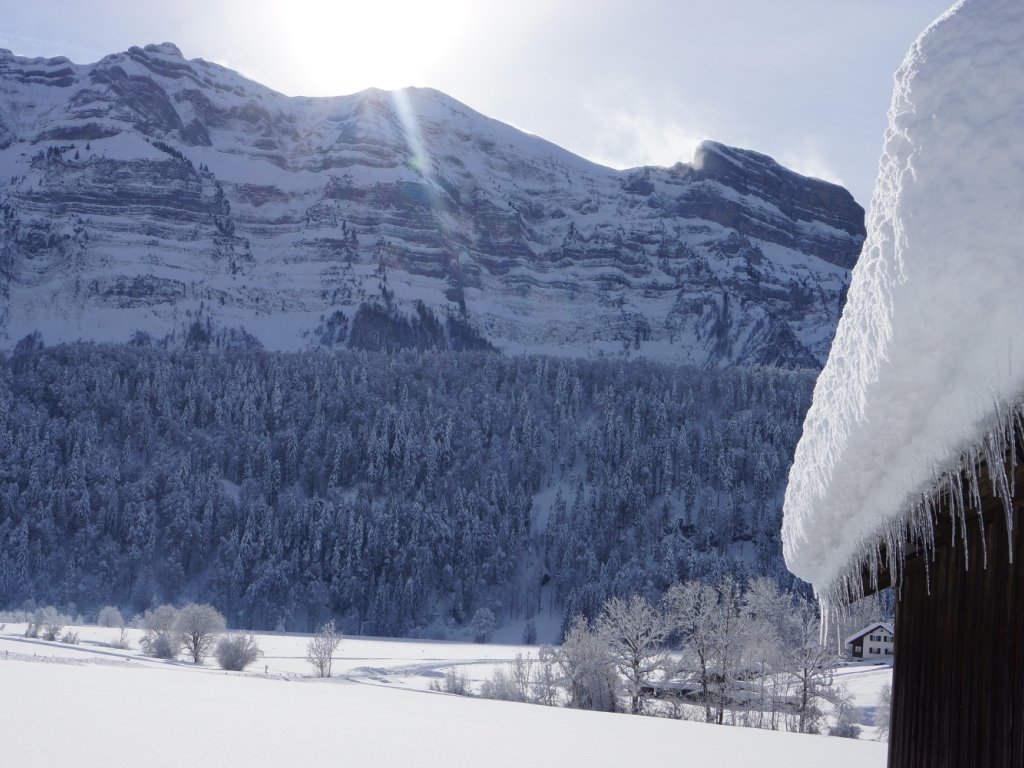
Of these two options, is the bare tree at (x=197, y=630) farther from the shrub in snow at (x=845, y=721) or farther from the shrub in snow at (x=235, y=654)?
the shrub in snow at (x=845, y=721)

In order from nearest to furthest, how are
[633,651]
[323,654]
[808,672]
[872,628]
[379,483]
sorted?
[808,672] < [633,651] < [323,654] < [872,628] < [379,483]

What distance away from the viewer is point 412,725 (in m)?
19.7

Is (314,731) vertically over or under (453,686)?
over

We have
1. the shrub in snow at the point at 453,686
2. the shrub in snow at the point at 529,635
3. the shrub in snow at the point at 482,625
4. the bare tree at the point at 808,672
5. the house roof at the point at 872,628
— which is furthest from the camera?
the shrub in snow at the point at 482,625

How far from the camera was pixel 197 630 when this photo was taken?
6066 cm

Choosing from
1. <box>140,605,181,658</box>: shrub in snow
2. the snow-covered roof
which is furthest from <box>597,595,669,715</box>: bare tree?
the snow-covered roof

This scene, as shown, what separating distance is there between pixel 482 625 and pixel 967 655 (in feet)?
289

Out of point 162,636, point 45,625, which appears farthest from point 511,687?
point 45,625

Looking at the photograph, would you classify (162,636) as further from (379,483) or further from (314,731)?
(379,483)

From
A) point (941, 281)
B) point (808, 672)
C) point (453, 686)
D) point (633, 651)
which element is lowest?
point (453, 686)

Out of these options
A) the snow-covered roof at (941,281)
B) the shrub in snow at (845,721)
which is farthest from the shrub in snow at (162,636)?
the snow-covered roof at (941,281)

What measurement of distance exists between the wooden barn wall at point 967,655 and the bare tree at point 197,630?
6101cm

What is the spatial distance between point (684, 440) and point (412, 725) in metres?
101

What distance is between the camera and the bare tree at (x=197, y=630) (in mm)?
60469
